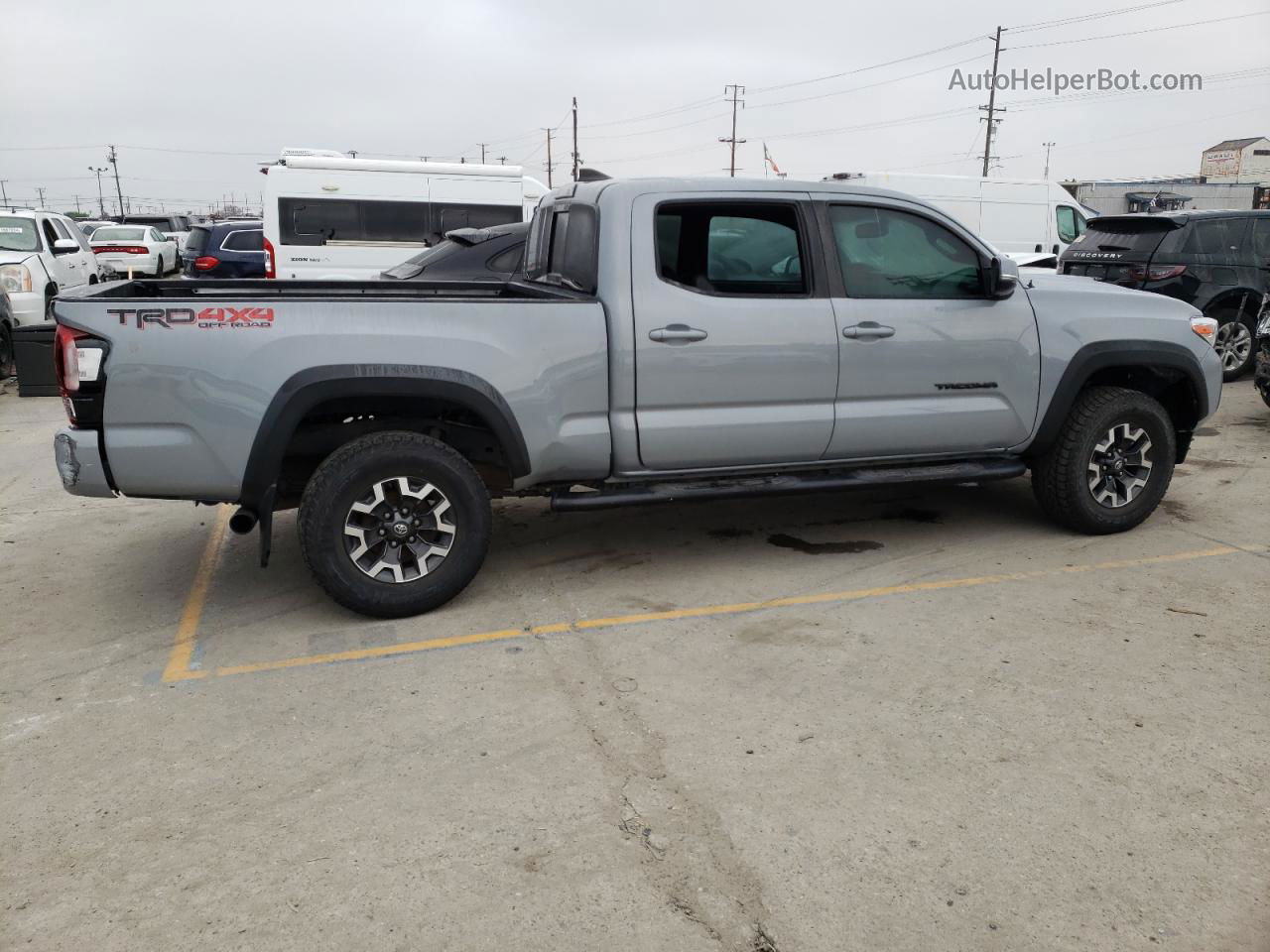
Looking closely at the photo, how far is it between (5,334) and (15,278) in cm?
101

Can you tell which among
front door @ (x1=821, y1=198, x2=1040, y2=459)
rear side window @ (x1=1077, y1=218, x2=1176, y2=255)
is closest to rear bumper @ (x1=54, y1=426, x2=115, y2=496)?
front door @ (x1=821, y1=198, x2=1040, y2=459)

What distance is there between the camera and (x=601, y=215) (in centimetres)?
486

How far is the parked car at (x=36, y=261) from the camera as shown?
39.8ft

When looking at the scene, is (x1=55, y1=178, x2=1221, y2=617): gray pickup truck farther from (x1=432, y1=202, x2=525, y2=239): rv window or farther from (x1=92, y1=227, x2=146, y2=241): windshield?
(x1=92, y1=227, x2=146, y2=241): windshield

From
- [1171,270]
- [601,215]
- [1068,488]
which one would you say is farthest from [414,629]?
[1171,270]

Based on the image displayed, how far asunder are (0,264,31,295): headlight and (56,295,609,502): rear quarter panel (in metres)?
9.43

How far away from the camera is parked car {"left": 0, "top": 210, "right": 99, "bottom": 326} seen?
1212 cm

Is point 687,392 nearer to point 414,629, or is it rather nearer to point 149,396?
point 414,629

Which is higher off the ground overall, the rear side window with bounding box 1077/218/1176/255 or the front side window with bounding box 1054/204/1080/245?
the front side window with bounding box 1054/204/1080/245

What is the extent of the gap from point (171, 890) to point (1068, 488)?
4739 mm

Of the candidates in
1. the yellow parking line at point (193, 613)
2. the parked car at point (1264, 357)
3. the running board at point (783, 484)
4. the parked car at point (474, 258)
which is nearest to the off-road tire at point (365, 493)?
the running board at point (783, 484)

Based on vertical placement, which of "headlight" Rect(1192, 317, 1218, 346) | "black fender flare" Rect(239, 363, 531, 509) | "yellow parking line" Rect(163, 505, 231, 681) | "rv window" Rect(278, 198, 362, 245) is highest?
"rv window" Rect(278, 198, 362, 245)

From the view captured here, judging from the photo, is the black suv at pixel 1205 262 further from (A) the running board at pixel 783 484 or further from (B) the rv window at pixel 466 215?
(B) the rv window at pixel 466 215

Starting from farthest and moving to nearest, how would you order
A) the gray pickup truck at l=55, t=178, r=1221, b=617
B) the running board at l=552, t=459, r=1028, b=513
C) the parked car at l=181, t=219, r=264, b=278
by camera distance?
the parked car at l=181, t=219, r=264, b=278, the running board at l=552, t=459, r=1028, b=513, the gray pickup truck at l=55, t=178, r=1221, b=617
